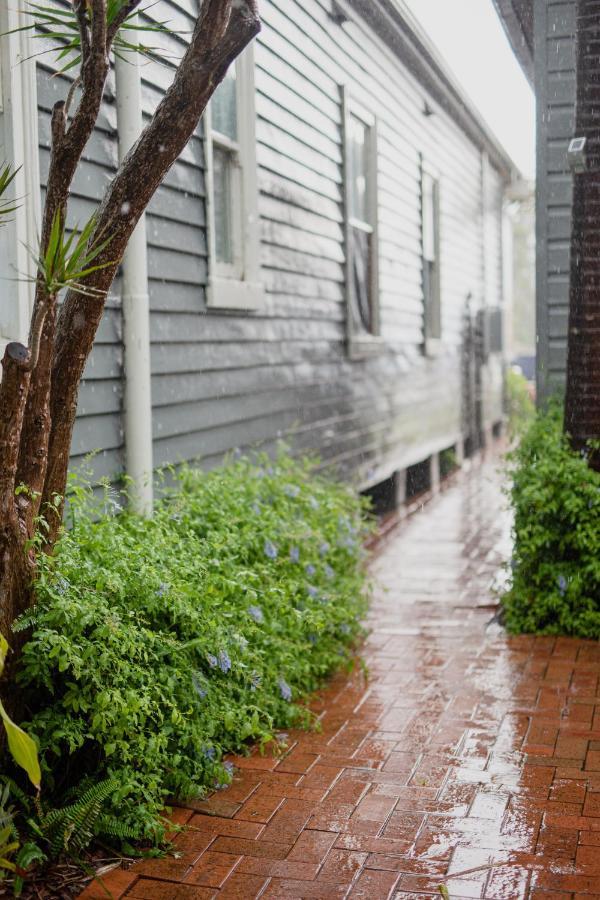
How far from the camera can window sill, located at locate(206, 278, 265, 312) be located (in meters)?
5.47

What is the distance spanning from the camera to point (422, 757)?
3.81 metres

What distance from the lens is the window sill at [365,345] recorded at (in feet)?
27.1

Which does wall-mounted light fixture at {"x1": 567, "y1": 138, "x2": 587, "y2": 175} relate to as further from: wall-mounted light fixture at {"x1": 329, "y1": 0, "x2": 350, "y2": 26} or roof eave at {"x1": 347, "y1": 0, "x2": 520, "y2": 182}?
roof eave at {"x1": 347, "y1": 0, "x2": 520, "y2": 182}

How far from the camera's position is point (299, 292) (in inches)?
277

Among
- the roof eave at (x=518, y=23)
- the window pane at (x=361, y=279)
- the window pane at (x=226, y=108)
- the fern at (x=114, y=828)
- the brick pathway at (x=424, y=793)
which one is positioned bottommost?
the brick pathway at (x=424, y=793)

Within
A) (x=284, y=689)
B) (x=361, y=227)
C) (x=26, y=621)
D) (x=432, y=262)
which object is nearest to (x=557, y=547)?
(x=284, y=689)

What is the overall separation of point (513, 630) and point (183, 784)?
267 cm

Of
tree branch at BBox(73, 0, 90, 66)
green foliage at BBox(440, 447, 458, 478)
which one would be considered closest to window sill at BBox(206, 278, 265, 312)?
tree branch at BBox(73, 0, 90, 66)

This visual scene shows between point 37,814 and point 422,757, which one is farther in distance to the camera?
point 422,757

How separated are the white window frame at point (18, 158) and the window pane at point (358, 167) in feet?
15.9

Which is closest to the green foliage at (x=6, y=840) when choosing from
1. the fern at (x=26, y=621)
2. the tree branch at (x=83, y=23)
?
the fern at (x=26, y=621)

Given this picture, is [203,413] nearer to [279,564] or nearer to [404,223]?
[279,564]

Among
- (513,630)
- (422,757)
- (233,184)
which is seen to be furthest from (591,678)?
(233,184)

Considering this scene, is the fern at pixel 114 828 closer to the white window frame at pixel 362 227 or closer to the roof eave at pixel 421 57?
the white window frame at pixel 362 227
